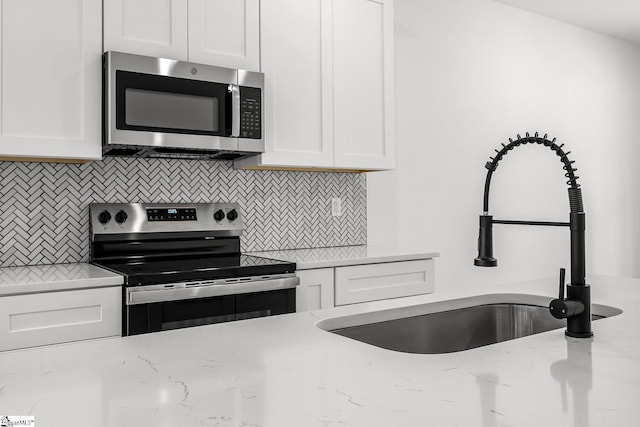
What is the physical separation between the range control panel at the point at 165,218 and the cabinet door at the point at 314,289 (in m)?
0.59

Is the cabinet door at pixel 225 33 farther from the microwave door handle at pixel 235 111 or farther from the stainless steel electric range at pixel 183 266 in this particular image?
the stainless steel electric range at pixel 183 266

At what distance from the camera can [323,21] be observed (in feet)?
9.96

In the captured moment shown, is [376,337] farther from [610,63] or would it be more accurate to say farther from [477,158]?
[610,63]

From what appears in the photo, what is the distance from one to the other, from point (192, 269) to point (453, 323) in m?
1.17

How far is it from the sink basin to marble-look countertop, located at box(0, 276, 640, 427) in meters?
0.23

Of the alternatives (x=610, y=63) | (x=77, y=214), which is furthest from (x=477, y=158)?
(x=77, y=214)

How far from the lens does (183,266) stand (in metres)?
2.39

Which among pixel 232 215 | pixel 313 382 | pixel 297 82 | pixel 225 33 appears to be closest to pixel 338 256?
pixel 232 215

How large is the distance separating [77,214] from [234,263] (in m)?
0.81

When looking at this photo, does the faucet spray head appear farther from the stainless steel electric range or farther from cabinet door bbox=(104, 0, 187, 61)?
cabinet door bbox=(104, 0, 187, 61)

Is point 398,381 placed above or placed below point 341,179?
below

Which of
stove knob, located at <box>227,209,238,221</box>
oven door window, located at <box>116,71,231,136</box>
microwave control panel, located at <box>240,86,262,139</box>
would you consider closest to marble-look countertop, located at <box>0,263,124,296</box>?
oven door window, located at <box>116,71,231,136</box>

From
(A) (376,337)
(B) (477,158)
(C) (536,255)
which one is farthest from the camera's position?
(C) (536,255)

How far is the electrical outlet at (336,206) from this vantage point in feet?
11.5
